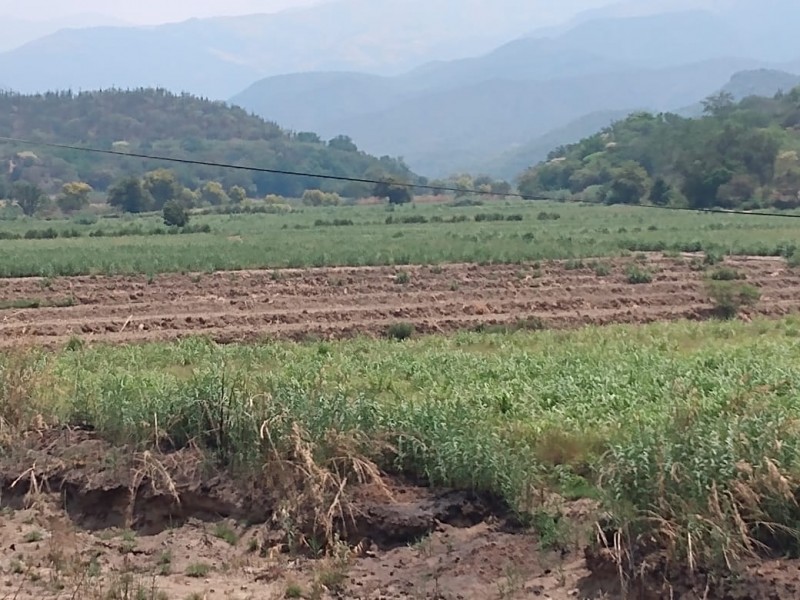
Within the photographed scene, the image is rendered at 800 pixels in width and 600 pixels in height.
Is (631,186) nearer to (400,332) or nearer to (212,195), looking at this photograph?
(212,195)

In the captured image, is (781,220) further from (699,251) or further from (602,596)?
(602,596)

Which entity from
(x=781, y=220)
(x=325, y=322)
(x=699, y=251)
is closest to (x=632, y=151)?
(x=781, y=220)

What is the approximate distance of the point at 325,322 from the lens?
23.2 m

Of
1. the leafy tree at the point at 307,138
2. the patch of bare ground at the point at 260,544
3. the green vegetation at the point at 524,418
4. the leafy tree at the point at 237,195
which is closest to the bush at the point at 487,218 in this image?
the green vegetation at the point at 524,418

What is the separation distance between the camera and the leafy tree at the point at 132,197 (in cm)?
9050

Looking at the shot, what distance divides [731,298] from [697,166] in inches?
1828

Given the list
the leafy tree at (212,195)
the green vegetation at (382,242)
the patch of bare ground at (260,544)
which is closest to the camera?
the patch of bare ground at (260,544)

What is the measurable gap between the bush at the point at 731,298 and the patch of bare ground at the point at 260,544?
57.8 ft

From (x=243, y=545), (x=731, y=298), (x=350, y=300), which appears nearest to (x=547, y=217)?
(x=731, y=298)

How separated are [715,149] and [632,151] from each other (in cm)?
2746

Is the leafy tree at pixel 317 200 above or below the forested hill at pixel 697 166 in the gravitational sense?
below

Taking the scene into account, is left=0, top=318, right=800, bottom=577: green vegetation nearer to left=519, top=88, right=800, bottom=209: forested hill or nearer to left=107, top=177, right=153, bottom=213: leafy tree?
left=519, top=88, right=800, bottom=209: forested hill

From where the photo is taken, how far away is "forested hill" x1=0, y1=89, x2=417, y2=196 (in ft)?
456

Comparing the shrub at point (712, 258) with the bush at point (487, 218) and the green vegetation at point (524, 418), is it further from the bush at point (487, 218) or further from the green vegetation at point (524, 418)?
the bush at point (487, 218)
